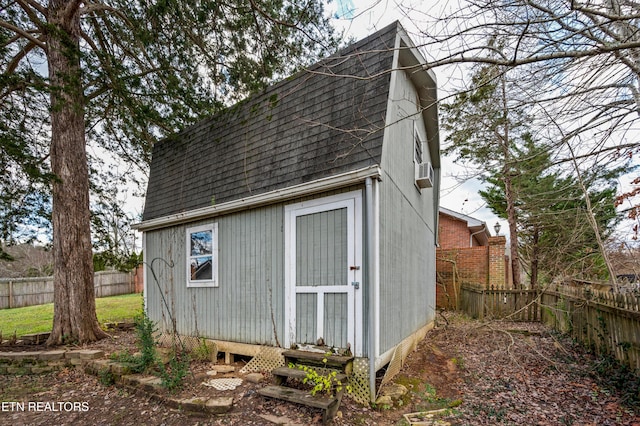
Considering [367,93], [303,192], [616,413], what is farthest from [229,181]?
[616,413]

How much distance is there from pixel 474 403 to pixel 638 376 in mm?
2146

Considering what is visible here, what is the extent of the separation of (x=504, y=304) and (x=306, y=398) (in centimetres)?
813

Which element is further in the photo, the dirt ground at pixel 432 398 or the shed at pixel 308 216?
the shed at pixel 308 216

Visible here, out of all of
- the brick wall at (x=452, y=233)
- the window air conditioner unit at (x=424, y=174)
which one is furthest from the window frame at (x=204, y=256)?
the brick wall at (x=452, y=233)

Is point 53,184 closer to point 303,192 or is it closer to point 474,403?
point 303,192

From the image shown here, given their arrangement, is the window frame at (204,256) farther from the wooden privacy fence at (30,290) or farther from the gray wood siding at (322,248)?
the wooden privacy fence at (30,290)

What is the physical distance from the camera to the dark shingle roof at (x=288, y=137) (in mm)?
4605

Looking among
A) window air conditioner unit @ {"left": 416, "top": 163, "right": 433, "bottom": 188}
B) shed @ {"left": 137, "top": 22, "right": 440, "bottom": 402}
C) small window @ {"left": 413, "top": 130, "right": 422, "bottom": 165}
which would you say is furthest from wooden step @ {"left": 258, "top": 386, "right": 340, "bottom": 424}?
small window @ {"left": 413, "top": 130, "right": 422, "bottom": 165}

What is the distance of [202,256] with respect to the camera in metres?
6.40

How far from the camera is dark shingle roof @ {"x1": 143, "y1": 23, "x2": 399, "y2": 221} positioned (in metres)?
4.61

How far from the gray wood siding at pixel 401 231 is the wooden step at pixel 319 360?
1.86 ft

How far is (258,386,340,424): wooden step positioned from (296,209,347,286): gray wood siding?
1.40m

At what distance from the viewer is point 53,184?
22.2ft

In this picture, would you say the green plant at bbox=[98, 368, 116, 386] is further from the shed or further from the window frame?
the window frame
